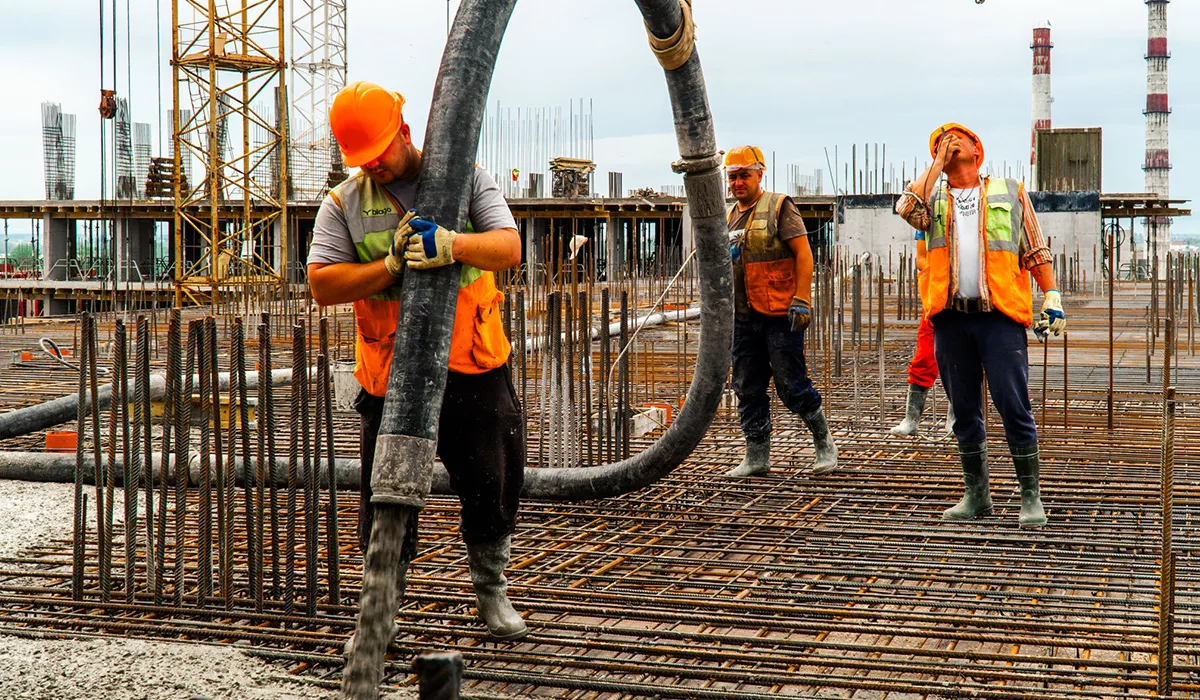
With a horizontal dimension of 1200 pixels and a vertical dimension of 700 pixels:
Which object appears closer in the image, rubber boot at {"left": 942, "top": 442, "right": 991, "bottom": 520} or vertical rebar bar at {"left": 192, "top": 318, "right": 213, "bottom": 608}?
vertical rebar bar at {"left": 192, "top": 318, "right": 213, "bottom": 608}

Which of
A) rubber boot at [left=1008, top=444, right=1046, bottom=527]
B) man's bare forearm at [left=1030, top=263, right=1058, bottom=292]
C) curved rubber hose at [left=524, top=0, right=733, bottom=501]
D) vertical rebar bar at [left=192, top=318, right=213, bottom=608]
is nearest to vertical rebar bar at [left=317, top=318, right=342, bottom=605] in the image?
vertical rebar bar at [left=192, top=318, right=213, bottom=608]

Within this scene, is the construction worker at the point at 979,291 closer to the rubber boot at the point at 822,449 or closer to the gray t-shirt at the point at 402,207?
the rubber boot at the point at 822,449

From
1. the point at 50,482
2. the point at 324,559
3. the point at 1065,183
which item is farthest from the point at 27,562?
the point at 1065,183

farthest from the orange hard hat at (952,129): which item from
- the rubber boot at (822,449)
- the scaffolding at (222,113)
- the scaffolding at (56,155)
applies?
the scaffolding at (56,155)

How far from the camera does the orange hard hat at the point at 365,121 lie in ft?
9.25

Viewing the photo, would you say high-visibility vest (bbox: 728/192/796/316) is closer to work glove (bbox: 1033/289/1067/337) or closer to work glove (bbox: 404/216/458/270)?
work glove (bbox: 1033/289/1067/337)

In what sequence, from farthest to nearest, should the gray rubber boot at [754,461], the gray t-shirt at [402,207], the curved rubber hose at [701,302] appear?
the gray rubber boot at [754,461] → the curved rubber hose at [701,302] → the gray t-shirt at [402,207]

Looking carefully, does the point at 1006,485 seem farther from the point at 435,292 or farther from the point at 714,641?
the point at 435,292

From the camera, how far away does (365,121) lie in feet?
9.32

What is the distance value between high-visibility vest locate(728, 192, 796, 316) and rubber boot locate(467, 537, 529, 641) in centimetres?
254

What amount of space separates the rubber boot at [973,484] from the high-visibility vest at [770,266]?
3.87 feet

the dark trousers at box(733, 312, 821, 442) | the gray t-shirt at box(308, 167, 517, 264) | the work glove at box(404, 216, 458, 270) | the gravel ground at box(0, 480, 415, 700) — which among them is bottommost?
the gravel ground at box(0, 480, 415, 700)

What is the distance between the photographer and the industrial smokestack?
149 feet

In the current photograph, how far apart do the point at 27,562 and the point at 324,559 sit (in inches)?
41.3
